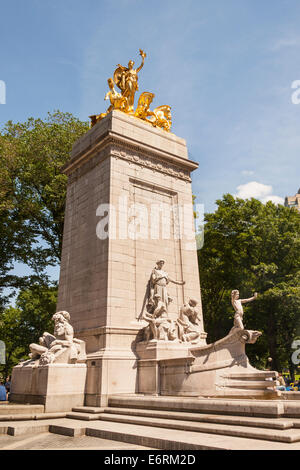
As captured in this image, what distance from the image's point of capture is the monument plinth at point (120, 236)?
1334 cm

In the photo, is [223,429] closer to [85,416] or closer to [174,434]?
[174,434]

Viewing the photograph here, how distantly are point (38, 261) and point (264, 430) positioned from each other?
23385 mm

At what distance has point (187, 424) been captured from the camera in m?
7.62

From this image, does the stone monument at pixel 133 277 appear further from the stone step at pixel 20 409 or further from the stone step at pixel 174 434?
the stone step at pixel 174 434

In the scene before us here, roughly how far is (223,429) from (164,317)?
276 inches

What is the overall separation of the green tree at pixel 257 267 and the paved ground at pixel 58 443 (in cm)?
1928

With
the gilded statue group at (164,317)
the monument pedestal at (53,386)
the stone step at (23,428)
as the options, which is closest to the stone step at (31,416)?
the stone step at (23,428)

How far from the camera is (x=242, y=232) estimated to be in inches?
1147

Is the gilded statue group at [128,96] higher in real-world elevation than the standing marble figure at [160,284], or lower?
higher

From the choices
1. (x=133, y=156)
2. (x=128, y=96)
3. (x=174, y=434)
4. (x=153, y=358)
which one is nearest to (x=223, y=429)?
(x=174, y=434)

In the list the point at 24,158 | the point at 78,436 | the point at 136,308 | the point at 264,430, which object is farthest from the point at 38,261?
the point at 264,430

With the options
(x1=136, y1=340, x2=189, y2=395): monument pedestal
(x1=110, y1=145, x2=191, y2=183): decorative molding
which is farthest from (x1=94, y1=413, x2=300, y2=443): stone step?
(x1=110, y1=145, x2=191, y2=183): decorative molding

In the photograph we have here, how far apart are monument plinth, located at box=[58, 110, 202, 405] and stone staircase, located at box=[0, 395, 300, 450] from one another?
2.44 m

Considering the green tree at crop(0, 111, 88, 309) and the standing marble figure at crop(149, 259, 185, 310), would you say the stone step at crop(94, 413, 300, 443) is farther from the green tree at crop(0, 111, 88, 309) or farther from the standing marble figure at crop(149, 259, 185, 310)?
the green tree at crop(0, 111, 88, 309)
